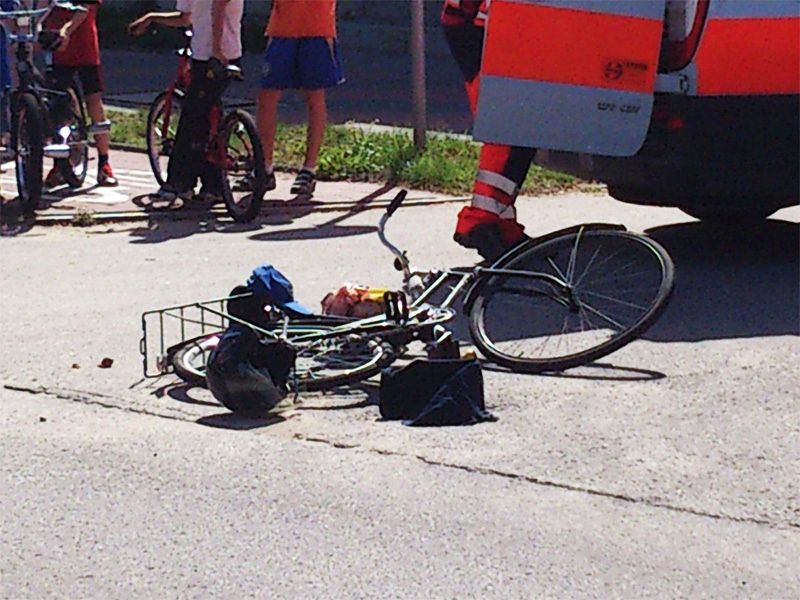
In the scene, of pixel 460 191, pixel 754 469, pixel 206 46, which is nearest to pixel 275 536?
pixel 754 469

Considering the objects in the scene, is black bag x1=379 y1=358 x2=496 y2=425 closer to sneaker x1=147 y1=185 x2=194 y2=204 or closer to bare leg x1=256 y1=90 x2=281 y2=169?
sneaker x1=147 y1=185 x2=194 y2=204

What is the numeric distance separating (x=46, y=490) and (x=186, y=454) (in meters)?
0.51

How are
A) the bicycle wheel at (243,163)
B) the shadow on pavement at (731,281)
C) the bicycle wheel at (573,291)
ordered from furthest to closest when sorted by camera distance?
the bicycle wheel at (243,163), the shadow on pavement at (731,281), the bicycle wheel at (573,291)

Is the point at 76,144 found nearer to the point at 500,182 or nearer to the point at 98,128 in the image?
the point at 98,128


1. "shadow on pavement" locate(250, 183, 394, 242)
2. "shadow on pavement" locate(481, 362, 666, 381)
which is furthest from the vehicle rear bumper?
"shadow on pavement" locate(250, 183, 394, 242)

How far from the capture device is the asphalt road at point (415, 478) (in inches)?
181

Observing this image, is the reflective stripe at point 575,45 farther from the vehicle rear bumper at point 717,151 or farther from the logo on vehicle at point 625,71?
the vehicle rear bumper at point 717,151

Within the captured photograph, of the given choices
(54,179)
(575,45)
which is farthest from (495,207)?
(54,179)

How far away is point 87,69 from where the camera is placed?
1111 centimetres

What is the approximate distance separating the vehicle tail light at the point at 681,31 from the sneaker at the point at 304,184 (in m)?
3.85

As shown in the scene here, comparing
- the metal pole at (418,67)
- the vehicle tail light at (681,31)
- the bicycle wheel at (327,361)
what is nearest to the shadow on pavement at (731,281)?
the vehicle tail light at (681,31)

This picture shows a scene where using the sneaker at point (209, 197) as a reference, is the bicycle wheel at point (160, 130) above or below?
above

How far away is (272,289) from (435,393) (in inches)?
36.7

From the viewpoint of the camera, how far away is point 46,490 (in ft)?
17.4
